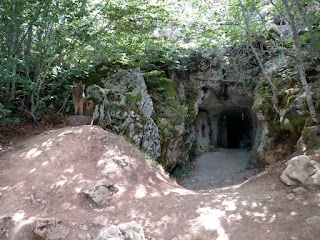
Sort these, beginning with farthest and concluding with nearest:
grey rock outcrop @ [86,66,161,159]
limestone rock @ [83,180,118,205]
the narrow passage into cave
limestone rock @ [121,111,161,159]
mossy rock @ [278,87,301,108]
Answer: the narrow passage into cave, limestone rock @ [121,111,161,159], grey rock outcrop @ [86,66,161,159], mossy rock @ [278,87,301,108], limestone rock @ [83,180,118,205]

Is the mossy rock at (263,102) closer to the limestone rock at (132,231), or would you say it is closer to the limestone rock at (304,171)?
the limestone rock at (304,171)

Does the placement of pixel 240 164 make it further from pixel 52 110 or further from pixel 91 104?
pixel 52 110

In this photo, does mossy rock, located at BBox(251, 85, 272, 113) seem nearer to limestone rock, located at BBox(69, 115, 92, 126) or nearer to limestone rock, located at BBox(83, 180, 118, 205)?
limestone rock, located at BBox(69, 115, 92, 126)

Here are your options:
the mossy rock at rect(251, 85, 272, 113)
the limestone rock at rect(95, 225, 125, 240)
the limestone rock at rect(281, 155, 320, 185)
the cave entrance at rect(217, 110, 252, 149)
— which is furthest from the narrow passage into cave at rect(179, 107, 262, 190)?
the limestone rock at rect(95, 225, 125, 240)

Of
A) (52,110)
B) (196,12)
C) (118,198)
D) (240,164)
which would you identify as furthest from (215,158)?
(118,198)

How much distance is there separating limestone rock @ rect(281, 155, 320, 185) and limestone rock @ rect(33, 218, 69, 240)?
13.9 ft

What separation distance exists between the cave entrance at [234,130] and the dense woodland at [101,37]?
983cm

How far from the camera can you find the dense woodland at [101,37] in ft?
20.6

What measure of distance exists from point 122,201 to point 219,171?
9.53 meters

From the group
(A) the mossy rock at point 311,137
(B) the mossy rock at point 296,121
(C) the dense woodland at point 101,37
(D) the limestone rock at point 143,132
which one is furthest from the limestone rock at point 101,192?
(B) the mossy rock at point 296,121

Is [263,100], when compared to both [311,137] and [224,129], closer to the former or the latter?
[311,137]

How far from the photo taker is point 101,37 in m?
8.42

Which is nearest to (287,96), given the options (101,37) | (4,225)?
(101,37)

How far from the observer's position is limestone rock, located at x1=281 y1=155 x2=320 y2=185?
14.2 feet
